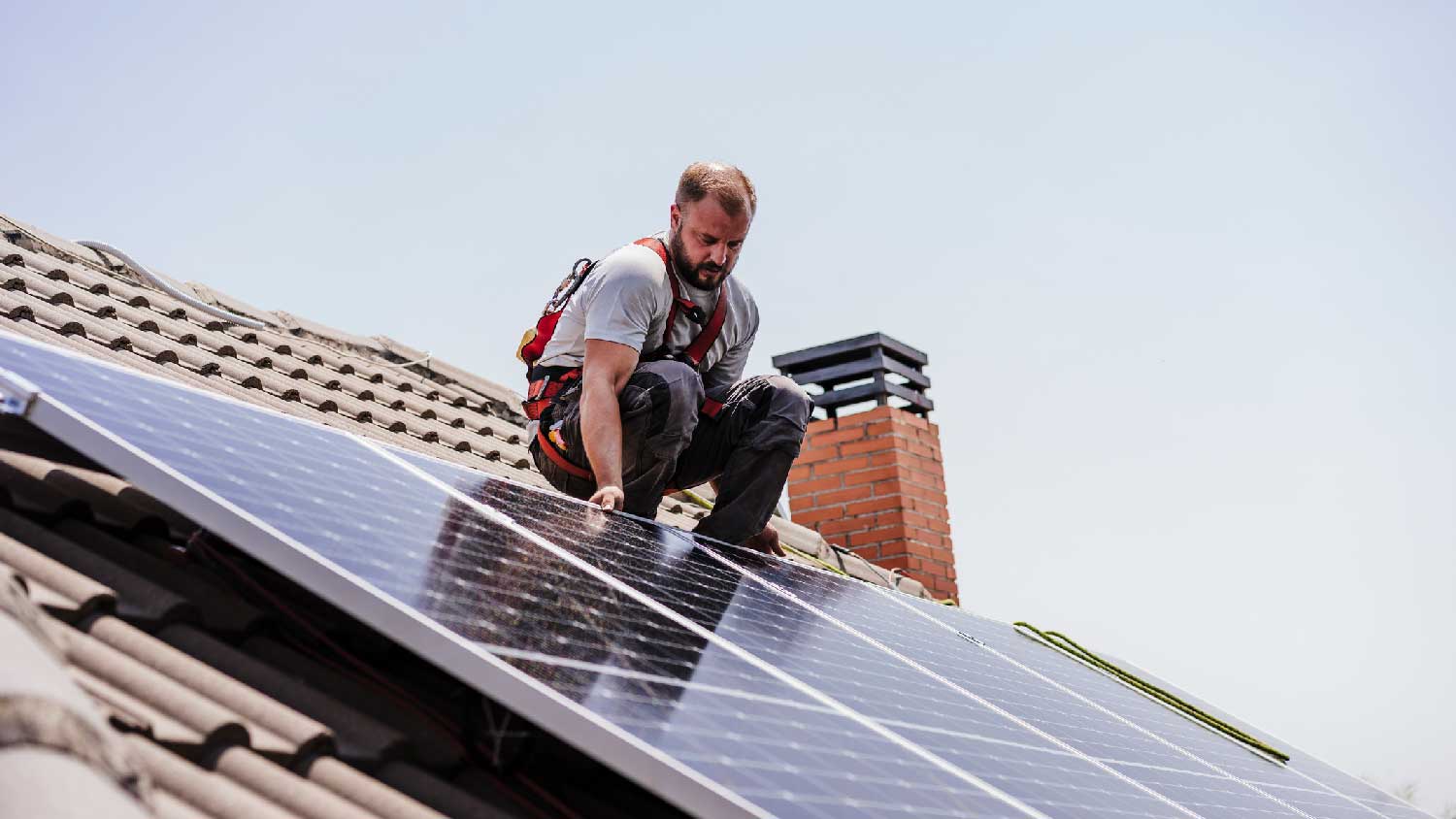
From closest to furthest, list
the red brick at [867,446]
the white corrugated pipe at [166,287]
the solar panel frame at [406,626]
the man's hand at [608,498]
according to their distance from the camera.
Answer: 1. the solar panel frame at [406,626]
2. the man's hand at [608,498]
3. the white corrugated pipe at [166,287]
4. the red brick at [867,446]

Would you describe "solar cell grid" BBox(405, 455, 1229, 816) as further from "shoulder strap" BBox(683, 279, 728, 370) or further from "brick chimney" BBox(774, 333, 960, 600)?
"brick chimney" BBox(774, 333, 960, 600)

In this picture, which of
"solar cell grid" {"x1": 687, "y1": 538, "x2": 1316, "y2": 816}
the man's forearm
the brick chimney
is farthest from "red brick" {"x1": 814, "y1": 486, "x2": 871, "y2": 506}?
the man's forearm

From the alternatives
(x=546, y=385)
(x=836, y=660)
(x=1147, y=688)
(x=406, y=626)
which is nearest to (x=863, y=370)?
(x=1147, y=688)

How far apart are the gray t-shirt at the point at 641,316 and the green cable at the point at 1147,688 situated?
2.16m

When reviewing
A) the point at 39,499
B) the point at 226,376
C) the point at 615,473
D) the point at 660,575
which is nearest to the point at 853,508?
the point at 226,376

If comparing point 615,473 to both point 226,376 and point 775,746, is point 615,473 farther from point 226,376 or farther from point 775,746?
point 226,376

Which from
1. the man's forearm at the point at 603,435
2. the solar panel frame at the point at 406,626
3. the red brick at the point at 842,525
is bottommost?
the solar panel frame at the point at 406,626

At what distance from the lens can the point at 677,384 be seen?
4602 mm

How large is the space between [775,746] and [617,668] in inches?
12.5

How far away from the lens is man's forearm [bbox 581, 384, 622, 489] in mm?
4309

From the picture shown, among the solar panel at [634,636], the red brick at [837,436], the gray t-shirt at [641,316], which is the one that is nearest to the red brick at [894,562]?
the red brick at [837,436]

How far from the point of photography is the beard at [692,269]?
4.71 meters

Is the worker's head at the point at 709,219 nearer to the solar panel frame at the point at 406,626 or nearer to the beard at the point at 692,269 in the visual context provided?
the beard at the point at 692,269

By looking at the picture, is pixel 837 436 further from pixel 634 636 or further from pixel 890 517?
pixel 634 636
